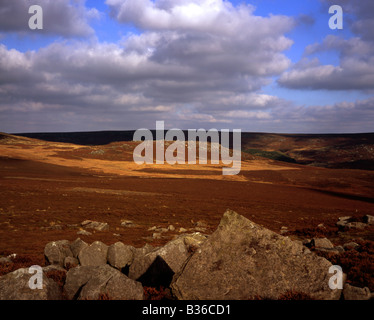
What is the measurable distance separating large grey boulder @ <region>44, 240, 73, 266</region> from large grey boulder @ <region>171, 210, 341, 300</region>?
210 inches

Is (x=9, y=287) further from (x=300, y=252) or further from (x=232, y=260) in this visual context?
(x=300, y=252)

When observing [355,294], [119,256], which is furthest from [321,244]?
[119,256]

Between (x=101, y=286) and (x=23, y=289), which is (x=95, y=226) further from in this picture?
(x=101, y=286)

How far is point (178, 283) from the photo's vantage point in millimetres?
6559

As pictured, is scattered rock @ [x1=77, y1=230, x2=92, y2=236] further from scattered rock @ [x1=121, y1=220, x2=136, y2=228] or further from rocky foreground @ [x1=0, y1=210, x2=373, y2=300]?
rocky foreground @ [x1=0, y1=210, x2=373, y2=300]

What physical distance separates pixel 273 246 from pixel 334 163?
121 metres

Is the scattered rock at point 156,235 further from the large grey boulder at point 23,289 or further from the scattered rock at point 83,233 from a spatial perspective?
the large grey boulder at point 23,289

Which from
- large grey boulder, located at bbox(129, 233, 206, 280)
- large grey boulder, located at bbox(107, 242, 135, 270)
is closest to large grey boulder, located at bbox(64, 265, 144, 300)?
large grey boulder, located at bbox(129, 233, 206, 280)

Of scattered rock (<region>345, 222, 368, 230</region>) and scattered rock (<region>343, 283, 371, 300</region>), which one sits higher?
scattered rock (<region>343, 283, 371, 300</region>)

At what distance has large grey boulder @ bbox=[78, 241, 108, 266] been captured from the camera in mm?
9477

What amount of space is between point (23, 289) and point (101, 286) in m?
1.80

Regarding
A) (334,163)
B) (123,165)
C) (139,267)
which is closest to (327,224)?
(139,267)

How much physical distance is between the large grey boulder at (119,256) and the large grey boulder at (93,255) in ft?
0.74

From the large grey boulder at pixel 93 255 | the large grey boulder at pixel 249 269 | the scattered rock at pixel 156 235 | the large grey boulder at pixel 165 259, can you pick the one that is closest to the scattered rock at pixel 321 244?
the large grey boulder at pixel 249 269
